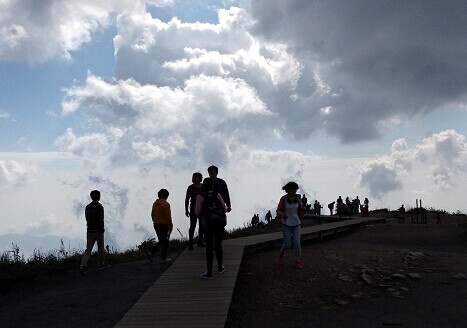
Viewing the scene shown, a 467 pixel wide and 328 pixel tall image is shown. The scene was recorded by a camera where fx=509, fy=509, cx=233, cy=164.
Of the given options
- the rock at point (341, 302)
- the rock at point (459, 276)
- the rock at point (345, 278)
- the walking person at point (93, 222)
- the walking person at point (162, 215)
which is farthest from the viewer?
the walking person at point (93, 222)

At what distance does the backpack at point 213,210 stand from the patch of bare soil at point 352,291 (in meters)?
1.34

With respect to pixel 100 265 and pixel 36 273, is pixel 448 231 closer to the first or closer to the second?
pixel 100 265

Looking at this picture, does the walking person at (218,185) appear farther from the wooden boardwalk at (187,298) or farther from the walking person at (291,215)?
the wooden boardwalk at (187,298)

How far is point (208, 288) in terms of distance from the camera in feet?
28.6

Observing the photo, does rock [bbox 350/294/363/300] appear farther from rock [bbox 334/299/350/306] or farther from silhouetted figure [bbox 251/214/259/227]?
silhouetted figure [bbox 251/214/259/227]

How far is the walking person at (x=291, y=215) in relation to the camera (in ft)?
33.8

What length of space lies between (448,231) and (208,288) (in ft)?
52.2

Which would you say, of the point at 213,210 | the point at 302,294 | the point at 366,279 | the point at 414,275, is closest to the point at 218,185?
the point at 213,210

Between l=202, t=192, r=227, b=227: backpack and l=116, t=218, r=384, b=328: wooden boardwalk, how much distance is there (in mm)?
1062

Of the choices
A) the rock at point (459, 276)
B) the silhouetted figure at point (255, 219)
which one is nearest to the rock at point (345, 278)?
the rock at point (459, 276)

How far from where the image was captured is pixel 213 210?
9266 mm

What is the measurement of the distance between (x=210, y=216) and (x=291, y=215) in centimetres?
193

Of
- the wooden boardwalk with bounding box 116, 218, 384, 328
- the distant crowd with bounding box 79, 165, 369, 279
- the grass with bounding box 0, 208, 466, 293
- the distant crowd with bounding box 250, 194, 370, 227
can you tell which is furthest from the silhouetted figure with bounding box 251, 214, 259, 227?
the wooden boardwalk with bounding box 116, 218, 384, 328

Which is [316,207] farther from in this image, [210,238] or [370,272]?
[210,238]
